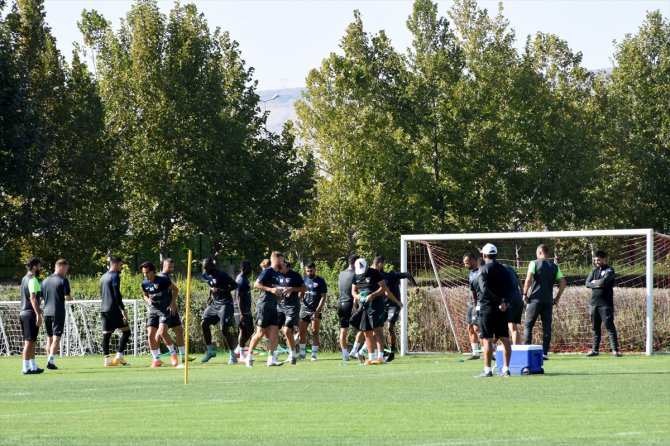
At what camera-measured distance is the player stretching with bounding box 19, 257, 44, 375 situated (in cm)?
2120

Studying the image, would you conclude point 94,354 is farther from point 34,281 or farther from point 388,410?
point 388,410

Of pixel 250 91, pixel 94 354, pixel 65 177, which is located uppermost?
pixel 250 91

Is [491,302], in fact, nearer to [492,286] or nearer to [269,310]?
[492,286]

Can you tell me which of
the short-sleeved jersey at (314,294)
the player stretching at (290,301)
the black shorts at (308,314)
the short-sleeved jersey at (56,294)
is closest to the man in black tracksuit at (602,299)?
the short-sleeved jersey at (314,294)

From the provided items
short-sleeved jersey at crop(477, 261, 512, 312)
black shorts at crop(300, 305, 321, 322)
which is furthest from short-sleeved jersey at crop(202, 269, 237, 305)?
short-sleeved jersey at crop(477, 261, 512, 312)

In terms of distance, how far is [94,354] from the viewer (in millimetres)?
30266

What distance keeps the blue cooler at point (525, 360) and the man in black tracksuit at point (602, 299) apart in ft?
19.1

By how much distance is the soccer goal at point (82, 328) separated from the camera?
1176 inches

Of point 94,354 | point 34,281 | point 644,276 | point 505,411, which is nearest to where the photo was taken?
point 505,411

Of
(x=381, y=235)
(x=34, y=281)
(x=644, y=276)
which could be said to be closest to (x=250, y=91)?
(x=381, y=235)

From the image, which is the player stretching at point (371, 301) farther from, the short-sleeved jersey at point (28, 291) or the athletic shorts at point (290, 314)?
the short-sleeved jersey at point (28, 291)

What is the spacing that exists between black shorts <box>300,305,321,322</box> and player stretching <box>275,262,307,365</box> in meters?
0.95

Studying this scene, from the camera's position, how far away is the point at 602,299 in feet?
79.1

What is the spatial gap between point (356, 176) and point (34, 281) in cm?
3318
